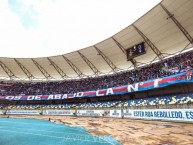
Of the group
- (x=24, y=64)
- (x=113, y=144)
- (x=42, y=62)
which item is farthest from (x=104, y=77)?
(x=113, y=144)

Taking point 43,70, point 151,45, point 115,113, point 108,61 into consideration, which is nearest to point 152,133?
point 115,113

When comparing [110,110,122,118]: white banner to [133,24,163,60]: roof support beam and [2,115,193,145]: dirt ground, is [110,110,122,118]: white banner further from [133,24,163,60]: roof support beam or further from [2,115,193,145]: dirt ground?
[2,115,193,145]: dirt ground

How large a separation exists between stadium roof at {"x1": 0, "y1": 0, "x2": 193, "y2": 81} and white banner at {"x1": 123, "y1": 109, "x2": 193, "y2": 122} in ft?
34.9

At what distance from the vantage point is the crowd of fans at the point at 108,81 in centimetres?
2685

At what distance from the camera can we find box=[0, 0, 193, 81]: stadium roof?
78.9 feet

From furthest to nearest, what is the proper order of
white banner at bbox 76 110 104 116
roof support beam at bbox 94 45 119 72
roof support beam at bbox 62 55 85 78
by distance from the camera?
1. roof support beam at bbox 62 55 85 78
2. roof support beam at bbox 94 45 119 72
3. white banner at bbox 76 110 104 116

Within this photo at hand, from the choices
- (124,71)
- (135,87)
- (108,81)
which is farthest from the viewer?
(108,81)

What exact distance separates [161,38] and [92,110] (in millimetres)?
17190

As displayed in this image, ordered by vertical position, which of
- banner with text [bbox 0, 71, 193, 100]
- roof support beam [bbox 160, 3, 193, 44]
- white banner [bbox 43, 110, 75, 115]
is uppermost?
roof support beam [bbox 160, 3, 193, 44]

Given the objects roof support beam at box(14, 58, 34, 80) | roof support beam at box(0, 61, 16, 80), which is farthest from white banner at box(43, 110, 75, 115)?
roof support beam at box(0, 61, 16, 80)

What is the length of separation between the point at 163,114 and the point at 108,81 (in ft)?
65.7

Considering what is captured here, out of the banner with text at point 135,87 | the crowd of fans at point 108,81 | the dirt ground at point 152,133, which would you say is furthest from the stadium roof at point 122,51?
the dirt ground at point 152,133

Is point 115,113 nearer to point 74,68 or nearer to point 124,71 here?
point 124,71

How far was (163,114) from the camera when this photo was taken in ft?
68.2
